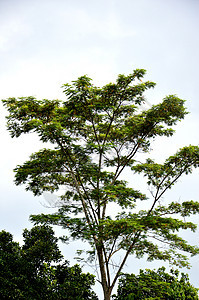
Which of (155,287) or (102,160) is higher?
(102,160)

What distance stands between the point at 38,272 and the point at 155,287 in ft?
20.1

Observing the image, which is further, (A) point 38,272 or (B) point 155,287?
(A) point 38,272

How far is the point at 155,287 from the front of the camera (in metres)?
9.23

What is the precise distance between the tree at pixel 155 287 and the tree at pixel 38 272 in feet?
6.58

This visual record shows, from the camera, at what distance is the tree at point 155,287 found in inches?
357

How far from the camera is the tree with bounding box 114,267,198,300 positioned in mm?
9073

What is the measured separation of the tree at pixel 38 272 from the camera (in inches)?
427

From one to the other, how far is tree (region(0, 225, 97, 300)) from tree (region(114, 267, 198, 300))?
6.58 feet

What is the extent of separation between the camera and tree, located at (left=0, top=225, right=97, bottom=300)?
10.9 m

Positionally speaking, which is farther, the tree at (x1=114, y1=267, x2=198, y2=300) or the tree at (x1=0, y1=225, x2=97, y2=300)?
the tree at (x1=0, y1=225, x2=97, y2=300)

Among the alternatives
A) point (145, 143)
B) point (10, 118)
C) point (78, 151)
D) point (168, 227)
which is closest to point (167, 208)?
point (168, 227)

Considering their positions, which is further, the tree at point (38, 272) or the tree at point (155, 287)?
the tree at point (38, 272)

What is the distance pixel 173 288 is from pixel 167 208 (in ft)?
13.2

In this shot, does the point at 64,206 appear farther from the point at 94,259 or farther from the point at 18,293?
the point at 18,293
